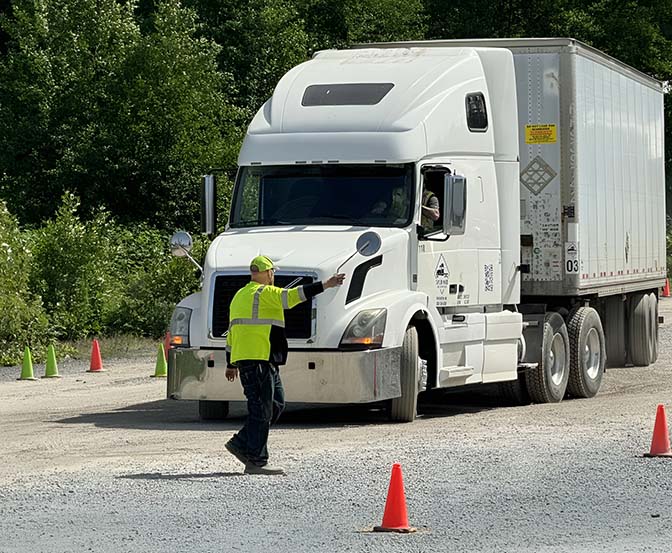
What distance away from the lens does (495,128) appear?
60.6 feet

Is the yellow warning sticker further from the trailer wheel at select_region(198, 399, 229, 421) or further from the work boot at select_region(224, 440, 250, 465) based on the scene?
the work boot at select_region(224, 440, 250, 465)

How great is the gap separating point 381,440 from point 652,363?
10995 mm

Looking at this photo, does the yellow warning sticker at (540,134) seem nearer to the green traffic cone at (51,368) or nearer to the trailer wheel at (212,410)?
the trailer wheel at (212,410)

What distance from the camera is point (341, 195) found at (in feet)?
56.2

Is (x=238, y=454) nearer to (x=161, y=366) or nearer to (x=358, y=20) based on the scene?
(x=161, y=366)

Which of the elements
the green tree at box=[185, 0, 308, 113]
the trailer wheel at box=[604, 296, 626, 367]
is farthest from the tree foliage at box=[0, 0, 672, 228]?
the trailer wheel at box=[604, 296, 626, 367]

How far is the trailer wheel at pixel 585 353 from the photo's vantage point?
20.2 meters

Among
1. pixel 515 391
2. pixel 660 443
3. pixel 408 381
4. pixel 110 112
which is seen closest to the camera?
pixel 660 443

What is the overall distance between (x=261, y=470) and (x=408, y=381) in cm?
397

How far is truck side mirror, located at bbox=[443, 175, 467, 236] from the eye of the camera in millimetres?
16922

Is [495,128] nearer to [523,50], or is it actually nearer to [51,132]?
[523,50]

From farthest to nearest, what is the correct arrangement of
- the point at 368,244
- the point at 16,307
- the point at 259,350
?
the point at 16,307 → the point at 368,244 → the point at 259,350

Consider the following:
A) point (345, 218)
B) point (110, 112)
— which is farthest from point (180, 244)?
point (110, 112)

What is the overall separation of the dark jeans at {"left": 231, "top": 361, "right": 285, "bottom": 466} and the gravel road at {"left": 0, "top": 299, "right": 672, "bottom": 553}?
0.27 m
